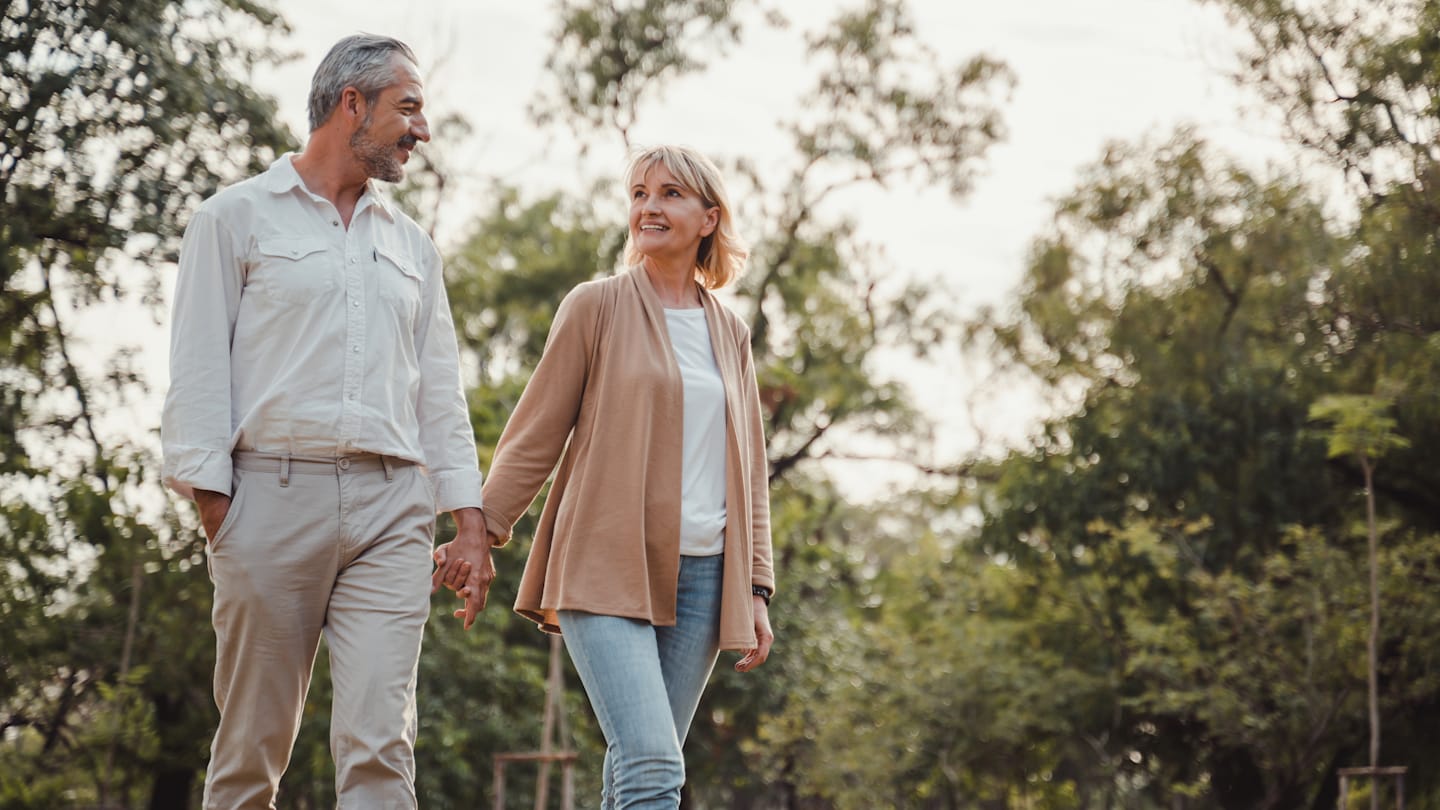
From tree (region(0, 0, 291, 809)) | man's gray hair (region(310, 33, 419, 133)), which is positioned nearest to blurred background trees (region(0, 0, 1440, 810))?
tree (region(0, 0, 291, 809))

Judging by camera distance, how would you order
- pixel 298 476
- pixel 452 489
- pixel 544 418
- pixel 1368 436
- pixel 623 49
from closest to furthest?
pixel 298 476
pixel 452 489
pixel 544 418
pixel 1368 436
pixel 623 49

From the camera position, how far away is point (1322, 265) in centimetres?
1614

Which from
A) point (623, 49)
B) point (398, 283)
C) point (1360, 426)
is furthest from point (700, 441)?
point (623, 49)

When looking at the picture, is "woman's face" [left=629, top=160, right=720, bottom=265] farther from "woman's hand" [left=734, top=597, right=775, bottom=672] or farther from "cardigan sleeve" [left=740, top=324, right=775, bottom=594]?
"woman's hand" [left=734, top=597, right=775, bottom=672]

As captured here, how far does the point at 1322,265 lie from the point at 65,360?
12447 mm

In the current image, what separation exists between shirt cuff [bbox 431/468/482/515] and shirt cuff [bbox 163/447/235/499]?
503mm

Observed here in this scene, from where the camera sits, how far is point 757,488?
403 centimetres

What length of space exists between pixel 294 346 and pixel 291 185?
15.5 inches

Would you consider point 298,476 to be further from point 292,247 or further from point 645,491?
point 645,491

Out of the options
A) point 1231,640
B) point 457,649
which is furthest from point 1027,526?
point 457,649

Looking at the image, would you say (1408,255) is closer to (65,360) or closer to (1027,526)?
(1027,526)

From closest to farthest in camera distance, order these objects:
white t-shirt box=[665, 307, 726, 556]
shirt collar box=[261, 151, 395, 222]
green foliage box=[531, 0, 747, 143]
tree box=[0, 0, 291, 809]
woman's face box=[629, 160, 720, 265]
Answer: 1. shirt collar box=[261, 151, 395, 222]
2. white t-shirt box=[665, 307, 726, 556]
3. woman's face box=[629, 160, 720, 265]
4. tree box=[0, 0, 291, 809]
5. green foliage box=[531, 0, 747, 143]

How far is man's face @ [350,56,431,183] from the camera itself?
347 cm

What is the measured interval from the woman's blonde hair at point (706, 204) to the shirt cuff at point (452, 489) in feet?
2.55
